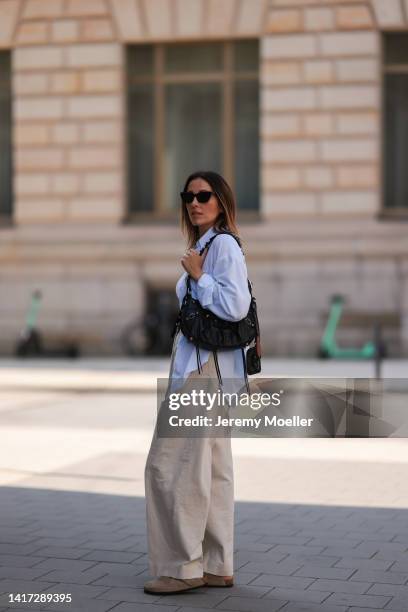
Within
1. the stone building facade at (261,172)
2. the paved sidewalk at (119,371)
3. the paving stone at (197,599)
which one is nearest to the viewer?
the paving stone at (197,599)

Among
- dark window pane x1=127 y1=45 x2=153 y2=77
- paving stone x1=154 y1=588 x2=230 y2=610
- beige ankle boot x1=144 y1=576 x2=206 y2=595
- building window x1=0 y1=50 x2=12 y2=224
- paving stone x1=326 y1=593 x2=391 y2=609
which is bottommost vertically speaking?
paving stone x1=326 y1=593 x2=391 y2=609

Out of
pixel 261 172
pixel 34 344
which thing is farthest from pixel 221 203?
pixel 34 344

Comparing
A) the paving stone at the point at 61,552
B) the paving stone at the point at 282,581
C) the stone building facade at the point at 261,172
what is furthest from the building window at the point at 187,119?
the paving stone at the point at 282,581

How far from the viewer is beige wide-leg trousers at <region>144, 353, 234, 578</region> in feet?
19.7

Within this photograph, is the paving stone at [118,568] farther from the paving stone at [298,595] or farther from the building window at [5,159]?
the building window at [5,159]

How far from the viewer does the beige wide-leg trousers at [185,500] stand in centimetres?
600

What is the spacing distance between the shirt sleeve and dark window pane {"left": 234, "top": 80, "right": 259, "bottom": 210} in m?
17.4

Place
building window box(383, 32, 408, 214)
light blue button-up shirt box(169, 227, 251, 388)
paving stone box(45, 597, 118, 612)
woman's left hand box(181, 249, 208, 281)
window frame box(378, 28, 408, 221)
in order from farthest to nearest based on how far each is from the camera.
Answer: building window box(383, 32, 408, 214) < window frame box(378, 28, 408, 221) < woman's left hand box(181, 249, 208, 281) < light blue button-up shirt box(169, 227, 251, 388) < paving stone box(45, 597, 118, 612)

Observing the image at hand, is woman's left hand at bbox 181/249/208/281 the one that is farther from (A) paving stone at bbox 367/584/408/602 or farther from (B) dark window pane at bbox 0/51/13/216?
(B) dark window pane at bbox 0/51/13/216

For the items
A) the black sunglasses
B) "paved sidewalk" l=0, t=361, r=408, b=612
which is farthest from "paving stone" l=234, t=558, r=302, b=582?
the black sunglasses

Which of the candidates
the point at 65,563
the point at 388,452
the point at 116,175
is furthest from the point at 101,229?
the point at 65,563

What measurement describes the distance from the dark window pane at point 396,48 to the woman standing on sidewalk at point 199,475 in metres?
17.1

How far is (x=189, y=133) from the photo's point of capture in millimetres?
24094

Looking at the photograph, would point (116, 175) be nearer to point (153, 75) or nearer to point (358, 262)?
point (153, 75)
